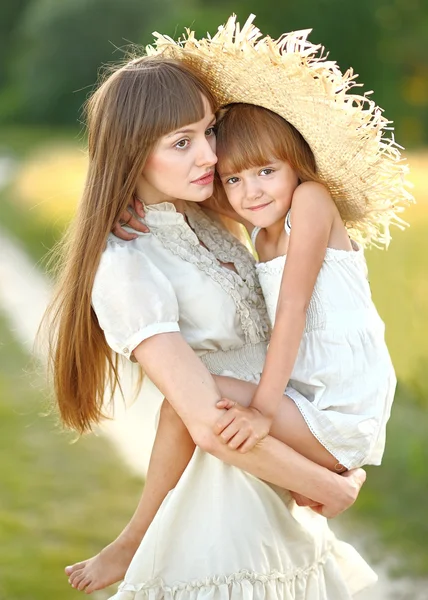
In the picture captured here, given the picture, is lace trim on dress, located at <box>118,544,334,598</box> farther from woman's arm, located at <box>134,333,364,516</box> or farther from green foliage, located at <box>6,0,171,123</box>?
green foliage, located at <box>6,0,171,123</box>

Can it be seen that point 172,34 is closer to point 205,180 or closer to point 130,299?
point 205,180

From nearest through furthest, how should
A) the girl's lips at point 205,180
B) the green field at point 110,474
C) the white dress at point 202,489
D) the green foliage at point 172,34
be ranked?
the white dress at point 202,489, the girl's lips at point 205,180, the green field at point 110,474, the green foliage at point 172,34

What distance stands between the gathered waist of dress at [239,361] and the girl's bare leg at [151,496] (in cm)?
17

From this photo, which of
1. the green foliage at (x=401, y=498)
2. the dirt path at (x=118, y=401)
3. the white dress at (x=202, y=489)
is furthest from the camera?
the green foliage at (x=401, y=498)

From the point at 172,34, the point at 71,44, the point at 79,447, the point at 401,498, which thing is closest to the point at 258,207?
the point at 401,498

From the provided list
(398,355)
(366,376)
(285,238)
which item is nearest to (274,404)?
(366,376)

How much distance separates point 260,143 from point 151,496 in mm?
970

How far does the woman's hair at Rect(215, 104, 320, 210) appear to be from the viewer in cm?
281

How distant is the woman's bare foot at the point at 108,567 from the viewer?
286cm

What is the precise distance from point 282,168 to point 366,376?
59 cm

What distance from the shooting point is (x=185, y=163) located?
8.97 ft

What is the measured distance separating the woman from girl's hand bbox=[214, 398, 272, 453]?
1.3 inches

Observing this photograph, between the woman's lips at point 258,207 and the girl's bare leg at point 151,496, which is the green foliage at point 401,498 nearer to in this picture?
the girl's bare leg at point 151,496

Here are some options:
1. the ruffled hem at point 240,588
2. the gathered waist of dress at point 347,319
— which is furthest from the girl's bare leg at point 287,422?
the ruffled hem at point 240,588
